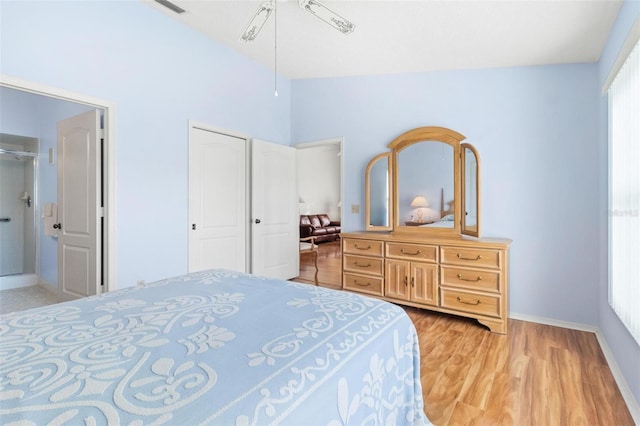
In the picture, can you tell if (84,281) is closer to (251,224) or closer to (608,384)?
(251,224)

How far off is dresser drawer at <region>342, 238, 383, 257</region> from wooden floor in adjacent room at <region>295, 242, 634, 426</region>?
0.85m

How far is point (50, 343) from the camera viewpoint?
2.96 feet

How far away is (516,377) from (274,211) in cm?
318

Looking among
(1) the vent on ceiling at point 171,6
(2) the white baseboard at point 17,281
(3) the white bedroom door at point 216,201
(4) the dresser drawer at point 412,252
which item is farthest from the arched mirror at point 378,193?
(2) the white baseboard at point 17,281

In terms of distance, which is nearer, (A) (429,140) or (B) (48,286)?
(A) (429,140)

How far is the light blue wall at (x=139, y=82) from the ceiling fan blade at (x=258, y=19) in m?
1.12

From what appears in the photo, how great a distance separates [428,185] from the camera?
11.5 ft

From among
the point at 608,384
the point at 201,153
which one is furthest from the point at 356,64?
the point at 608,384

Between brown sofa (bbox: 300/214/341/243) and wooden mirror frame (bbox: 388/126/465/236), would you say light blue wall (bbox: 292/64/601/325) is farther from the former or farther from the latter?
brown sofa (bbox: 300/214/341/243)

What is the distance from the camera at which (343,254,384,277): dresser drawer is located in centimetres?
348

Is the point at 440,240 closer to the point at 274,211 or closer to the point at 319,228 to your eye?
the point at 274,211

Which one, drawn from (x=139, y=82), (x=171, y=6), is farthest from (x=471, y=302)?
(x=171, y=6)

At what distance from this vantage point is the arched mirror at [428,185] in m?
3.28

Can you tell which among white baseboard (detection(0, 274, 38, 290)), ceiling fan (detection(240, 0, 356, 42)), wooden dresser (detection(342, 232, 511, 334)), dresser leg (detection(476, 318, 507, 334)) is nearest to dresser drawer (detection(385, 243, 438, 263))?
wooden dresser (detection(342, 232, 511, 334))
